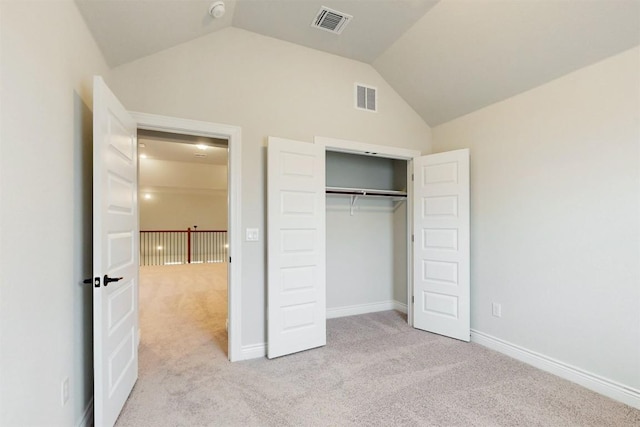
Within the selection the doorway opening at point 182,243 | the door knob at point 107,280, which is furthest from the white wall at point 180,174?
the door knob at point 107,280

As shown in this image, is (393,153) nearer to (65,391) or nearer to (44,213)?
(44,213)

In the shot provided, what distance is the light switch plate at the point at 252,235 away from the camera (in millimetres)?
2822

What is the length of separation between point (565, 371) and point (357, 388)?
5.85 ft

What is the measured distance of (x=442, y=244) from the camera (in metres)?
3.38

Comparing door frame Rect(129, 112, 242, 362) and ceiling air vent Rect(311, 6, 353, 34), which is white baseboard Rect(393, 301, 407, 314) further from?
ceiling air vent Rect(311, 6, 353, 34)

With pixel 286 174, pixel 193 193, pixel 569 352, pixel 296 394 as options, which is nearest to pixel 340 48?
pixel 286 174

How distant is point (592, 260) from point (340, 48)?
119 inches

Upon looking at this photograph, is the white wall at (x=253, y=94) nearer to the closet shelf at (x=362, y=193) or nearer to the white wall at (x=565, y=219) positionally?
the closet shelf at (x=362, y=193)

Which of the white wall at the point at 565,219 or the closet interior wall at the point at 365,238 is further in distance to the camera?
the closet interior wall at the point at 365,238

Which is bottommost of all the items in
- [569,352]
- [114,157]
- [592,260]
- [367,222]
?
[569,352]

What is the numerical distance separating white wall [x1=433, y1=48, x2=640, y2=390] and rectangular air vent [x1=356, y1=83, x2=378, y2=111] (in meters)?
1.16

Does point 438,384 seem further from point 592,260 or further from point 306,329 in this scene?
point 592,260

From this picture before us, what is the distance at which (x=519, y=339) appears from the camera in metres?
2.82

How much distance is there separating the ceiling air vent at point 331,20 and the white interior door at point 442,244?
172cm
